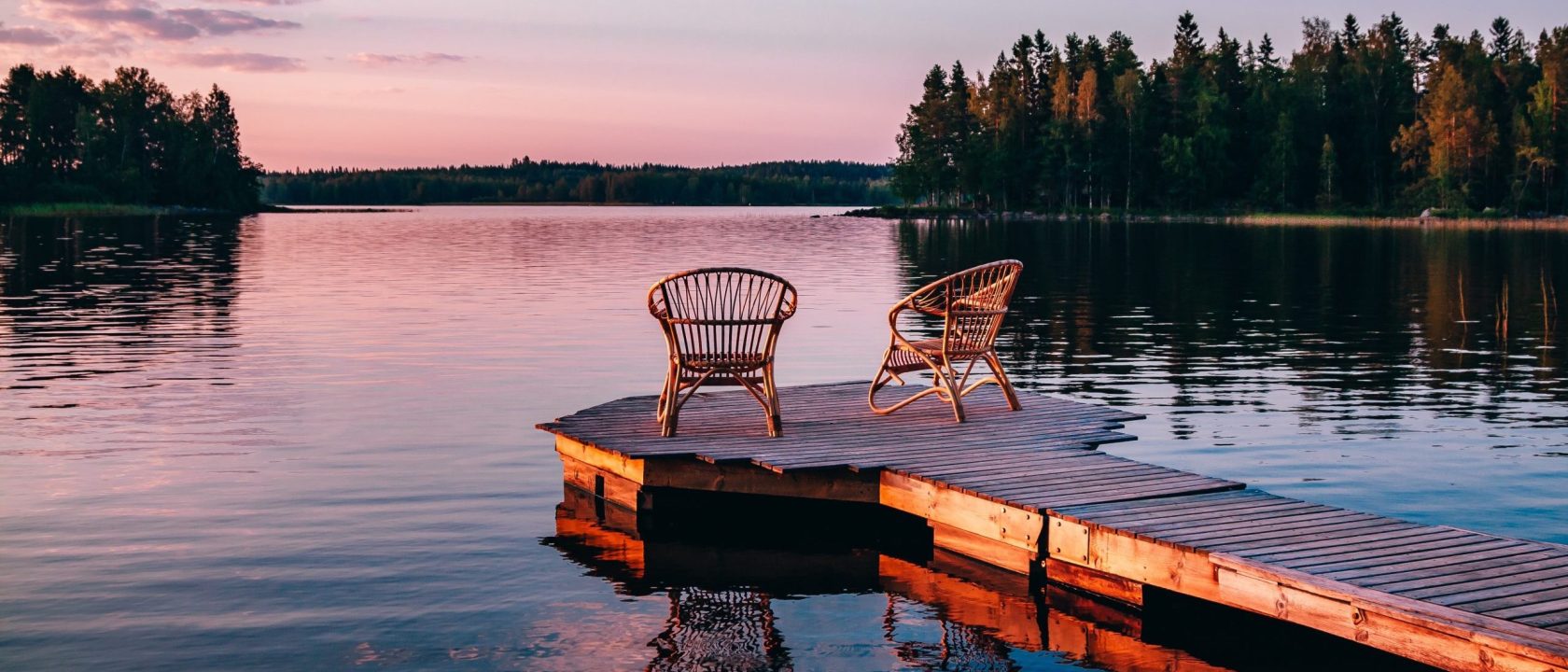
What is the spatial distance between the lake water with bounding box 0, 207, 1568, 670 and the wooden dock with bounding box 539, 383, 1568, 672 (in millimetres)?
400

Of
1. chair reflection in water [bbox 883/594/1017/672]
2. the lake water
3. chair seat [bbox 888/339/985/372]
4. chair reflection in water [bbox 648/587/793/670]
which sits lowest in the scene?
chair reflection in water [bbox 883/594/1017/672]

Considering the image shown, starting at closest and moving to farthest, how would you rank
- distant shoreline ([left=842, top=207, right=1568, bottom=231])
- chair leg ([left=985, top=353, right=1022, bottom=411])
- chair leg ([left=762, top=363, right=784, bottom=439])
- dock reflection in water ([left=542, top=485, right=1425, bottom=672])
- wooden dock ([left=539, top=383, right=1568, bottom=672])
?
wooden dock ([left=539, top=383, right=1568, bottom=672]) → dock reflection in water ([left=542, top=485, right=1425, bottom=672]) → chair leg ([left=762, top=363, right=784, bottom=439]) → chair leg ([left=985, top=353, right=1022, bottom=411]) → distant shoreline ([left=842, top=207, right=1568, bottom=231])

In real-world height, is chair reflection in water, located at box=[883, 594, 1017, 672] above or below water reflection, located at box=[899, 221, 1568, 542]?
below

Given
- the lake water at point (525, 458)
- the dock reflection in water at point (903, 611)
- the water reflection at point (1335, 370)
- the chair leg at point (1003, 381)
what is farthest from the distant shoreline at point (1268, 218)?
the dock reflection in water at point (903, 611)

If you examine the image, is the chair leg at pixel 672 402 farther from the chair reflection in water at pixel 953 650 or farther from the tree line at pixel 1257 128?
the tree line at pixel 1257 128

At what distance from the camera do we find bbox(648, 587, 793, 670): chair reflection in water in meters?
7.15

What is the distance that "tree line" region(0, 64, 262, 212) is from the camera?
374 ft

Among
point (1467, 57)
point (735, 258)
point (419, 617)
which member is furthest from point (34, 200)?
point (419, 617)

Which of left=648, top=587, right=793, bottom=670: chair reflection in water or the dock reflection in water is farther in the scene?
the dock reflection in water

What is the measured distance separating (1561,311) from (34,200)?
107 metres

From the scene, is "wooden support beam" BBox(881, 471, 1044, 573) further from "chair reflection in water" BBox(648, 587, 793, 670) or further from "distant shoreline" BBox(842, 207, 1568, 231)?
"distant shoreline" BBox(842, 207, 1568, 231)

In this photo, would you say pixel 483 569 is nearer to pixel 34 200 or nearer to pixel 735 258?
pixel 735 258

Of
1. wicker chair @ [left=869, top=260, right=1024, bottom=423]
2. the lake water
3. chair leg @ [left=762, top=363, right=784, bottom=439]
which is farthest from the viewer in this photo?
wicker chair @ [left=869, top=260, right=1024, bottom=423]

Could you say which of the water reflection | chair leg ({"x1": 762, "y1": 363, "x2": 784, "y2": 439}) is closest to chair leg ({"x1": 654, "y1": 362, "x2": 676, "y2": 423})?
chair leg ({"x1": 762, "y1": 363, "x2": 784, "y2": 439})
